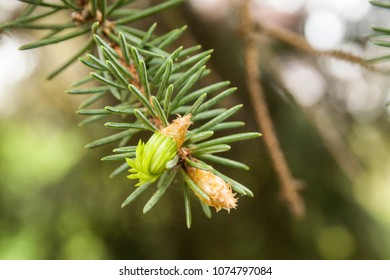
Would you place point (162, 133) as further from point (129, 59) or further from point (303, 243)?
point (303, 243)

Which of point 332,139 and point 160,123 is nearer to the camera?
point 160,123

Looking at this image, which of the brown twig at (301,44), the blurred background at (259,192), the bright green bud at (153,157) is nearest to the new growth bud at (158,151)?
the bright green bud at (153,157)

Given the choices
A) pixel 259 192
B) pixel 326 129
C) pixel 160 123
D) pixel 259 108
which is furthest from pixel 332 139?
pixel 160 123

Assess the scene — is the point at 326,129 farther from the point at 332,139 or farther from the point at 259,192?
the point at 259,192

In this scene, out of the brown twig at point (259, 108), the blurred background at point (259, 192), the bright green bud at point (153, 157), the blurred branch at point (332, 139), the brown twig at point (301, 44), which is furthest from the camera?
the blurred background at point (259, 192)

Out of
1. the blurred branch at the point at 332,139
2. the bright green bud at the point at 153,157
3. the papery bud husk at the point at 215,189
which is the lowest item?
the papery bud husk at the point at 215,189

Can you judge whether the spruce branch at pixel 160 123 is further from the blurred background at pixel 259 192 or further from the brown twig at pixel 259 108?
the blurred background at pixel 259 192

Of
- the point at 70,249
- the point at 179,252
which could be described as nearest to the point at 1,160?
the point at 70,249
